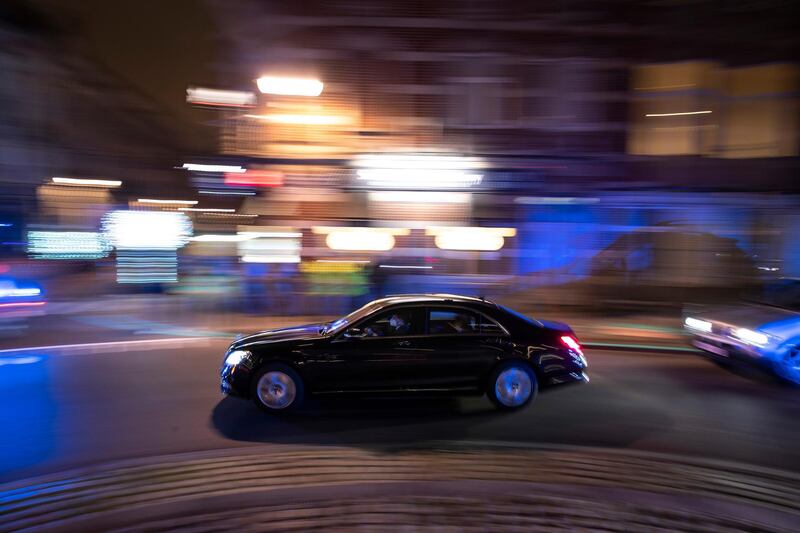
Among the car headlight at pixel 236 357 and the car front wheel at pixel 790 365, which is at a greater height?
the car headlight at pixel 236 357

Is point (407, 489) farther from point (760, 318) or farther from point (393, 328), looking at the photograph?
point (760, 318)

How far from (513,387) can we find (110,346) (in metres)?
7.22

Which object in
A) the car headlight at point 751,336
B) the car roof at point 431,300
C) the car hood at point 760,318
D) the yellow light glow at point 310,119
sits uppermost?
the yellow light glow at point 310,119

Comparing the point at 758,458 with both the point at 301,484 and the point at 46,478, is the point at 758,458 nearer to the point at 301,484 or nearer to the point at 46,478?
the point at 301,484

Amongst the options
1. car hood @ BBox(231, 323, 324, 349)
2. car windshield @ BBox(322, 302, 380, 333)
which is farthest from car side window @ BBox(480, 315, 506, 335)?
car hood @ BBox(231, 323, 324, 349)

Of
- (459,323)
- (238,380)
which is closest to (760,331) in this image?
(459,323)

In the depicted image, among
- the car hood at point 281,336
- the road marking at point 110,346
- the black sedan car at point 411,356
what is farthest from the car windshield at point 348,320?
the road marking at point 110,346

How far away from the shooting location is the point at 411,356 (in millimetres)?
6227

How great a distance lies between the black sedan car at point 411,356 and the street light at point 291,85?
900 centimetres

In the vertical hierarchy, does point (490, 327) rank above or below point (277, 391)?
above

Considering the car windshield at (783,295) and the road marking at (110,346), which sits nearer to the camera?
the car windshield at (783,295)

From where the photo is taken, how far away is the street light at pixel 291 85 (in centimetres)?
1396

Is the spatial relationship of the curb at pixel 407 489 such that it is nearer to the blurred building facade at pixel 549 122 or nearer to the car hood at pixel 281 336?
the car hood at pixel 281 336

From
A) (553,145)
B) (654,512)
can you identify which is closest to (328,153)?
(553,145)
